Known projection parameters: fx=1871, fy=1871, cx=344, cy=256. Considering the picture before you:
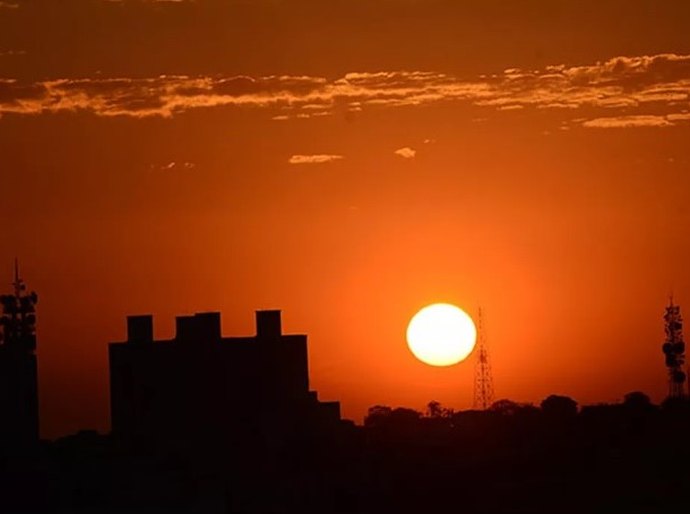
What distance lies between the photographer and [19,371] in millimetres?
94938

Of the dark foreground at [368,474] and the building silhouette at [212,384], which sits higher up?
the building silhouette at [212,384]

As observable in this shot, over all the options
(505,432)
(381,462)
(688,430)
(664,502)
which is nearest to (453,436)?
(505,432)

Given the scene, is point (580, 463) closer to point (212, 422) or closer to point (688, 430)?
point (688, 430)

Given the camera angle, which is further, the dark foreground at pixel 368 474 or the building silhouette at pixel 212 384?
the building silhouette at pixel 212 384

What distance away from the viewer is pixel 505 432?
10106 centimetres

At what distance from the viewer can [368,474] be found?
76438 millimetres

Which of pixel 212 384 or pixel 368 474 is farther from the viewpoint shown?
Answer: pixel 212 384

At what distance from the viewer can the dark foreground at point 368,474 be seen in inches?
2881

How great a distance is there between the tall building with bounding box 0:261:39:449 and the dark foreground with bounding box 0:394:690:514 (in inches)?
103

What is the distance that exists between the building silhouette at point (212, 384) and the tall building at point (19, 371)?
14.1 feet

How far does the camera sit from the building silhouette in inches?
3610

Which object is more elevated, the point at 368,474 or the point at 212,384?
the point at 212,384

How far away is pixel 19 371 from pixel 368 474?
25.6 metres

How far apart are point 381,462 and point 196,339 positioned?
51.0 ft
